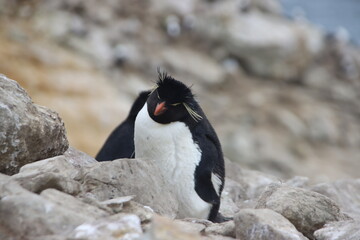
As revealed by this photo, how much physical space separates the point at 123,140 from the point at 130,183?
316cm

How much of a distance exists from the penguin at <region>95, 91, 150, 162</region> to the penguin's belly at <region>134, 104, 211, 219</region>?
1577 millimetres

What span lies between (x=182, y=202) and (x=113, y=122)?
488 inches

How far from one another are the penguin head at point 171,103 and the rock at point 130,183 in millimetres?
1047

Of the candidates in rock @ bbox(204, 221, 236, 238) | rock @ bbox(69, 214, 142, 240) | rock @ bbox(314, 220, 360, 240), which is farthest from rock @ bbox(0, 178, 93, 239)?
rock @ bbox(314, 220, 360, 240)

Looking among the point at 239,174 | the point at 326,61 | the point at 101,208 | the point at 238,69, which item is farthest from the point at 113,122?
the point at 101,208

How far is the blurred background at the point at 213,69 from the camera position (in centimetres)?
1938

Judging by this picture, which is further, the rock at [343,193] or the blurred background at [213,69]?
the blurred background at [213,69]

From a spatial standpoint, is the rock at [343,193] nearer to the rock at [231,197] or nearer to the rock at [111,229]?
the rock at [231,197]

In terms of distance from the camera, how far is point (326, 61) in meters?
28.0

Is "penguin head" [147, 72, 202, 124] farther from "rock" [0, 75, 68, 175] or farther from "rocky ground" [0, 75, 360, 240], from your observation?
"rock" [0, 75, 68, 175]

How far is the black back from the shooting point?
6.43 metres

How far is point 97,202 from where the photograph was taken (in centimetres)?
472

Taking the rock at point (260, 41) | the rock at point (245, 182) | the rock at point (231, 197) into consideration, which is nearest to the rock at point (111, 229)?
the rock at point (231, 197)

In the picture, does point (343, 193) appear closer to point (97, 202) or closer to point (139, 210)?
point (139, 210)
